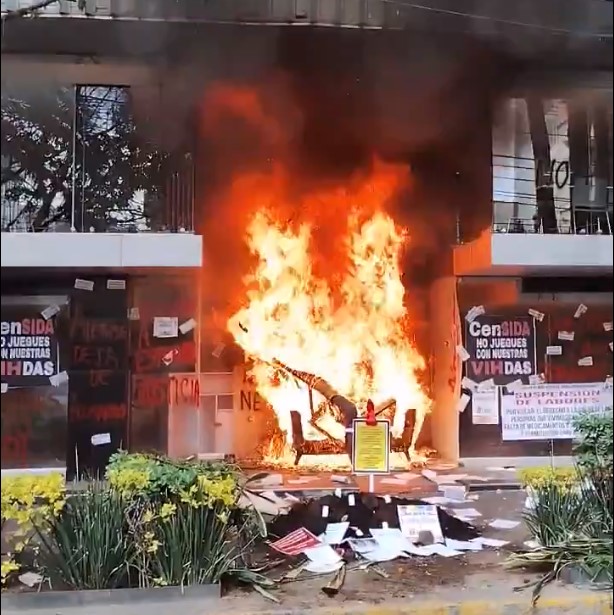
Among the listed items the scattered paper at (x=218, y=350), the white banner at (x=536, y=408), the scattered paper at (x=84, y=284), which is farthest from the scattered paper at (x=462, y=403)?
the scattered paper at (x=84, y=284)

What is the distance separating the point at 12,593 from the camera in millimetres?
3346

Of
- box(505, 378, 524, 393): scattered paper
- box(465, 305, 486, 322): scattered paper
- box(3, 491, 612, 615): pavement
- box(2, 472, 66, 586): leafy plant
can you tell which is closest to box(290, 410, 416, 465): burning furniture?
box(505, 378, 524, 393): scattered paper

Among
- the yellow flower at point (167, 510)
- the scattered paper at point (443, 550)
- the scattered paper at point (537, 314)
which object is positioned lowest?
the scattered paper at point (443, 550)

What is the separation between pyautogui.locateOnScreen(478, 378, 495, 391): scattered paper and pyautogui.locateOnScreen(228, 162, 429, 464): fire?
0.60 m

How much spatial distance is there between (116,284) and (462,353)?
→ 3476mm

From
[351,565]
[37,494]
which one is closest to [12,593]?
[37,494]

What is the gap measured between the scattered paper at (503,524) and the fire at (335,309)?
265cm

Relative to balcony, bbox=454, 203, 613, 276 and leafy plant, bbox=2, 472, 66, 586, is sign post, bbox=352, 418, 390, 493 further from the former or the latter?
leafy plant, bbox=2, 472, 66, 586

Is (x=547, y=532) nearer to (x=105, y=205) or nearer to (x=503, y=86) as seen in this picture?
(x=503, y=86)

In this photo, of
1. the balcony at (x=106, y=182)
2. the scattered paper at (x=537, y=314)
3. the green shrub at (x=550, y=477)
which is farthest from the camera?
the scattered paper at (x=537, y=314)

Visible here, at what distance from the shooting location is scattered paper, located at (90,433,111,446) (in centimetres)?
650

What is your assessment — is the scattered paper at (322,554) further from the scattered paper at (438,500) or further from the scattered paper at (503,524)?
the scattered paper at (438,500)

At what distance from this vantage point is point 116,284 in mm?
6773

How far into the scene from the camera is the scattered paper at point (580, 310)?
630 cm
